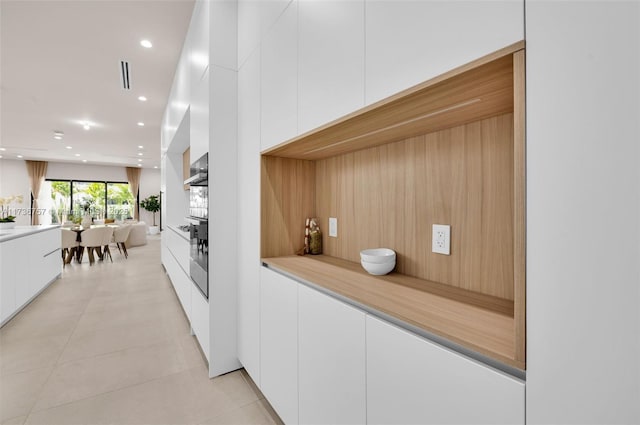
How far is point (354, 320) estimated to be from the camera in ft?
3.49

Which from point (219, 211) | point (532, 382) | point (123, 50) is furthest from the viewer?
point (123, 50)

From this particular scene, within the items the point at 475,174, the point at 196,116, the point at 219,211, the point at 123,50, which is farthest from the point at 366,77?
the point at 123,50

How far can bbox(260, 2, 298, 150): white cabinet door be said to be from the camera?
4.71 ft

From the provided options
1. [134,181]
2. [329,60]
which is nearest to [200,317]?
[329,60]

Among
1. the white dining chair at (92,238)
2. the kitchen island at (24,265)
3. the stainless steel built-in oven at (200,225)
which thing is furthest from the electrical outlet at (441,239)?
the white dining chair at (92,238)

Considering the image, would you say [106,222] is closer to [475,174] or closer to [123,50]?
[123,50]

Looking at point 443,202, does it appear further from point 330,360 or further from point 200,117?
point 200,117

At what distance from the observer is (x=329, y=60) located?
3.91 feet

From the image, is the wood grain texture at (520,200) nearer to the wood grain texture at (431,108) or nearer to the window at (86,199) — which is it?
the wood grain texture at (431,108)

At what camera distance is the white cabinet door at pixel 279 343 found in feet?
4.74

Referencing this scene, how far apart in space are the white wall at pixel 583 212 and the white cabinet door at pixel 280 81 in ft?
3.42

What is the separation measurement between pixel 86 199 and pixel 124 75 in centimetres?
1070

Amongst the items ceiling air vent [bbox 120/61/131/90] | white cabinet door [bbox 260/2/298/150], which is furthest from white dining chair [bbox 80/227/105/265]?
white cabinet door [bbox 260/2/298/150]

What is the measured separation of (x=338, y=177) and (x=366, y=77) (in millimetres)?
821
